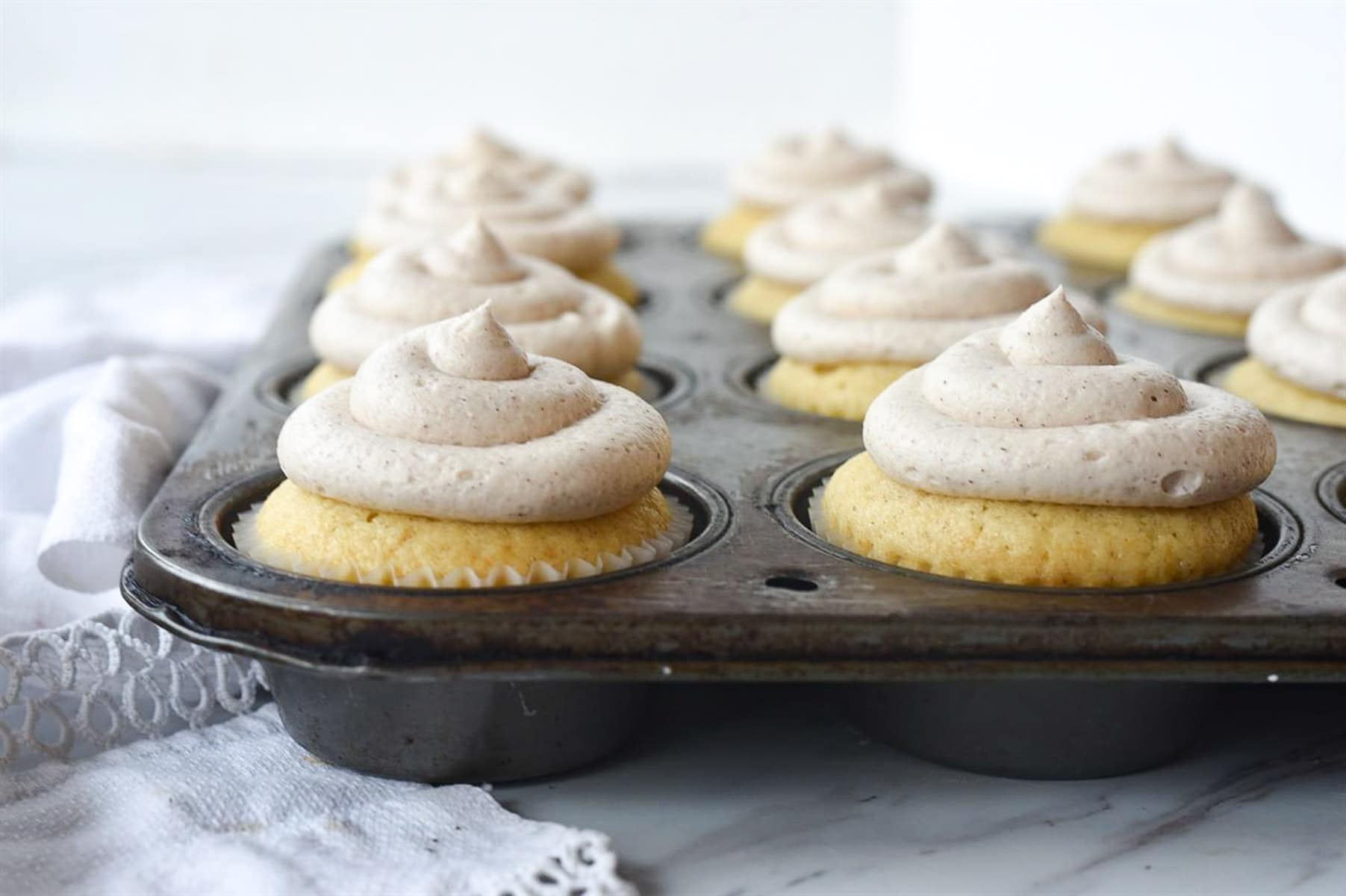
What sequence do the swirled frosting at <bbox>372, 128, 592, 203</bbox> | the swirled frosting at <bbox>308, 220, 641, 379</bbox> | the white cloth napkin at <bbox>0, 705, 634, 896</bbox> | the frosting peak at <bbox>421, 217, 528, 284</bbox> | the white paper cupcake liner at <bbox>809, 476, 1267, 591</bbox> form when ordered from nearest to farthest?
the white cloth napkin at <bbox>0, 705, 634, 896</bbox> < the white paper cupcake liner at <bbox>809, 476, 1267, 591</bbox> < the swirled frosting at <bbox>308, 220, 641, 379</bbox> < the frosting peak at <bbox>421, 217, 528, 284</bbox> < the swirled frosting at <bbox>372, 128, 592, 203</bbox>

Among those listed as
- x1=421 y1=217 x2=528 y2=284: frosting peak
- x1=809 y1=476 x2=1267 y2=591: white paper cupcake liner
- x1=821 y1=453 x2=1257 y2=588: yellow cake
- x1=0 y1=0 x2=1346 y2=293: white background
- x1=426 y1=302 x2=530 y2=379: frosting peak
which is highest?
x1=426 y1=302 x2=530 y2=379: frosting peak

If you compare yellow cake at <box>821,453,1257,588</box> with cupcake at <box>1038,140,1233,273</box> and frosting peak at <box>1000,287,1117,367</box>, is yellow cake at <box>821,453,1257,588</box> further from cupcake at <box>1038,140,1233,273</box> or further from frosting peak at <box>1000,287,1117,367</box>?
cupcake at <box>1038,140,1233,273</box>

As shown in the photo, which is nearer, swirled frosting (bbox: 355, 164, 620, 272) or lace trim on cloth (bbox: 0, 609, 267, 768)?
lace trim on cloth (bbox: 0, 609, 267, 768)

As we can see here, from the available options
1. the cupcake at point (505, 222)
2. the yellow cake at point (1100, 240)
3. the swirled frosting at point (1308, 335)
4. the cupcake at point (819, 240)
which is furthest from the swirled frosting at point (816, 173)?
the swirled frosting at point (1308, 335)

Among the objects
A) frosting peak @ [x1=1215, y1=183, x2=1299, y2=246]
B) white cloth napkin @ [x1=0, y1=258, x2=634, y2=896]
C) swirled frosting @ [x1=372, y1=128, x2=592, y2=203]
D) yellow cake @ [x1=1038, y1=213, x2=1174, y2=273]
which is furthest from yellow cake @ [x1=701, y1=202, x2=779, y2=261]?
white cloth napkin @ [x1=0, y1=258, x2=634, y2=896]

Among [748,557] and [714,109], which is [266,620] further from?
[714,109]

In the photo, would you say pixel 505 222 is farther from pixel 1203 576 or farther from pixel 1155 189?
pixel 1203 576
